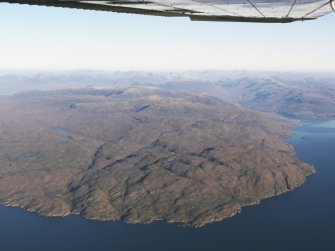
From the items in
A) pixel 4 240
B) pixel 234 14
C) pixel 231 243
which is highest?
Answer: pixel 234 14

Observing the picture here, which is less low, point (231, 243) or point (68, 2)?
point (68, 2)

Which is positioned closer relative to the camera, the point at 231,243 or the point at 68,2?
the point at 68,2

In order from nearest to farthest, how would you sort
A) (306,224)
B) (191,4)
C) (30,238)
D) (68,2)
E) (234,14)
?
(68,2) → (191,4) → (234,14) → (30,238) → (306,224)

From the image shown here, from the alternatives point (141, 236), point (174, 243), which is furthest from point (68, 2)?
point (141, 236)

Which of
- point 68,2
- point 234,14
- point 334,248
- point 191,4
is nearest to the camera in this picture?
point 68,2

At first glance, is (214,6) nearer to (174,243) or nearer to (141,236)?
(174,243)

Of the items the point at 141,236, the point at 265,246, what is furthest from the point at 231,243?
the point at 141,236

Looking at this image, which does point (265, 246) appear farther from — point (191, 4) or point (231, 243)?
point (191, 4)
